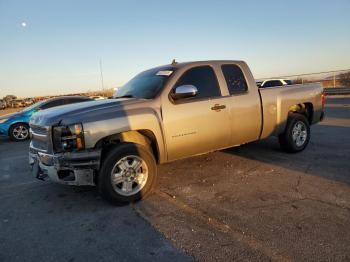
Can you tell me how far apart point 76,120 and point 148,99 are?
3.85 ft

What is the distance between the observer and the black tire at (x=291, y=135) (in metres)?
6.68

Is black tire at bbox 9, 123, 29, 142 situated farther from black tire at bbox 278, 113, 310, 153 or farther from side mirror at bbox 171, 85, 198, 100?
black tire at bbox 278, 113, 310, 153

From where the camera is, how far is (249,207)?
421 cm

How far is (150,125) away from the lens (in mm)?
4801

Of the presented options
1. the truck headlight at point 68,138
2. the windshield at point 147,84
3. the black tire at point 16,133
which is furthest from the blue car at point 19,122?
the truck headlight at point 68,138

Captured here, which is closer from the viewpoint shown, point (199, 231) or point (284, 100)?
point (199, 231)

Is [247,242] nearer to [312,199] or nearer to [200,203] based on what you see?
[200,203]

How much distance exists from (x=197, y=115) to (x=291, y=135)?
100 inches

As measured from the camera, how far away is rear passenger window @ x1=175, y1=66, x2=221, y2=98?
5354 mm

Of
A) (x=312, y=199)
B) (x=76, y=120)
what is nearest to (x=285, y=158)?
(x=312, y=199)

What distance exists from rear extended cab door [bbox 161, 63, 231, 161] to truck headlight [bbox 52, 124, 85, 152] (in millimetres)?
1251

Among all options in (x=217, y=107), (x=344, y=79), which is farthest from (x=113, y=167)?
(x=344, y=79)

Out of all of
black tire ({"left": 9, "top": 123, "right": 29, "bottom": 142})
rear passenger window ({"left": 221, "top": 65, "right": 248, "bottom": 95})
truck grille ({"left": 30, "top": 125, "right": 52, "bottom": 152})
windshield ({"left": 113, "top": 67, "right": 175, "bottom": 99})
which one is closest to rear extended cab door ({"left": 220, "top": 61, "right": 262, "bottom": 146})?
rear passenger window ({"left": 221, "top": 65, "right": 248, "bottom": 95})

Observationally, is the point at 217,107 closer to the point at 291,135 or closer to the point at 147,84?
the point at 147,84
